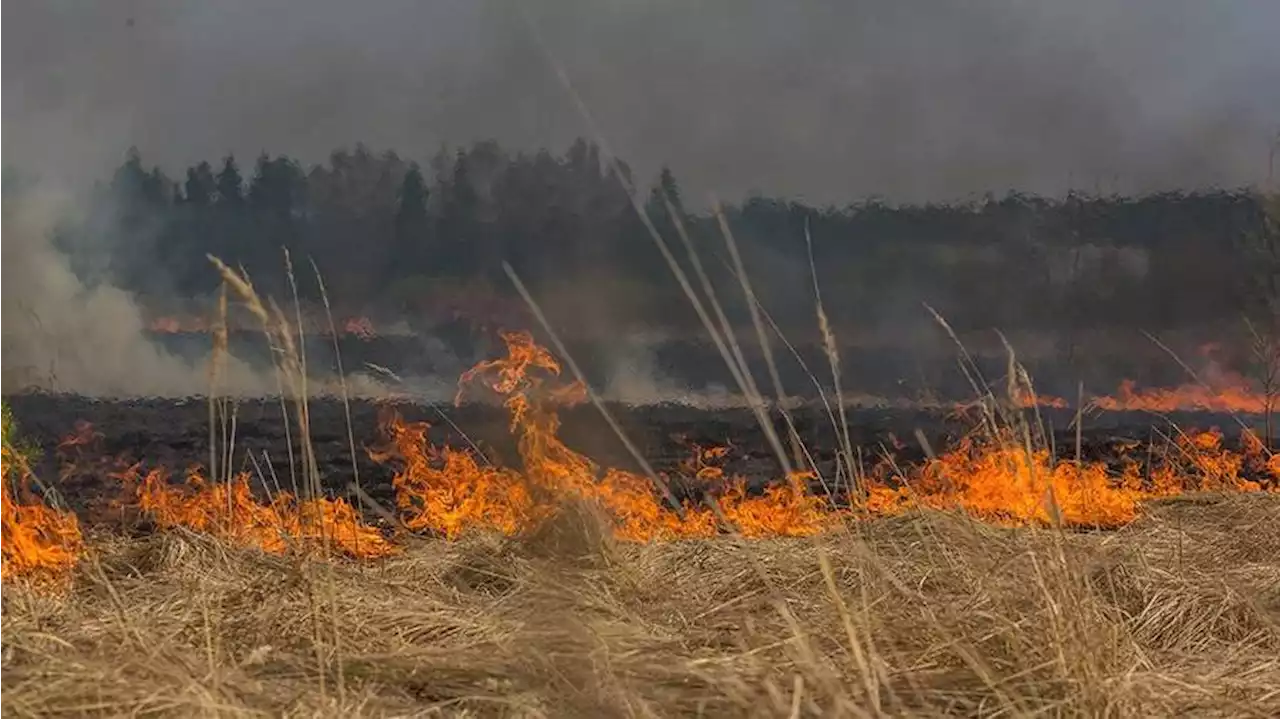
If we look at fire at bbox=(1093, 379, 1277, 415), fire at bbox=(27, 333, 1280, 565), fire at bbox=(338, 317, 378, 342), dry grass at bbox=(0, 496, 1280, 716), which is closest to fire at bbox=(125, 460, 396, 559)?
fire at bbox=(27, 333, 1280, 565)

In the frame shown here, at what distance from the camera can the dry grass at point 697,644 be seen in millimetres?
1878

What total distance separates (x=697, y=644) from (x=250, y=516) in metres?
3.60

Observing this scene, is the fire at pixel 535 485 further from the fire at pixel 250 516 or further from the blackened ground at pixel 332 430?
the fire at pixel 250 516

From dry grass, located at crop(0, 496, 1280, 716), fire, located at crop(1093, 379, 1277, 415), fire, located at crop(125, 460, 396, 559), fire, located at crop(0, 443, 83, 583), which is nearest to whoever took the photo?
dry grass, located at crop(0, 496, 1280, 716)

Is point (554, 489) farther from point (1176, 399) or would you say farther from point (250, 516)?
point (1176, 399)

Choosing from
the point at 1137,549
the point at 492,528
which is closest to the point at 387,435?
the point at 492,528

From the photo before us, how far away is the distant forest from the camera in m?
6.78

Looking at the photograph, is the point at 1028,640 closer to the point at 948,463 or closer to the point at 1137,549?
the point at 1137,549

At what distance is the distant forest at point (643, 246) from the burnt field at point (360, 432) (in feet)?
2.30

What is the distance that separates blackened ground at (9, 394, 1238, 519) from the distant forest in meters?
0.72

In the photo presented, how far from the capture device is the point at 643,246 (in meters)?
6.70

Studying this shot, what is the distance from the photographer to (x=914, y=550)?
4379 mm

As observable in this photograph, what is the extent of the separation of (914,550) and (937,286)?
13.2 feet

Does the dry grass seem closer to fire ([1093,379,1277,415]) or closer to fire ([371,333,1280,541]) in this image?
fire ([371,333,1280,541])
